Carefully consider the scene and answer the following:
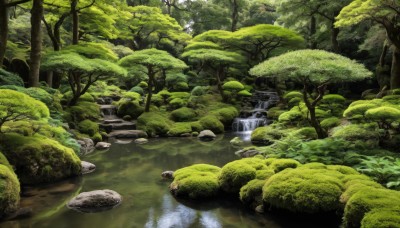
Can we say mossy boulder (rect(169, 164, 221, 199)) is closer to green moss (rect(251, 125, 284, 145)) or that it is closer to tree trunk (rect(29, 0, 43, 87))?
green moss (rect(251, 125, 284, 145))

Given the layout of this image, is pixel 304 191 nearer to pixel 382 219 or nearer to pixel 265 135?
pixel 382 219

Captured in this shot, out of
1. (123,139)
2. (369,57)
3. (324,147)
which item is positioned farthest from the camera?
(369,57)

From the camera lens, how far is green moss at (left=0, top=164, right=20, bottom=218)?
681 cm

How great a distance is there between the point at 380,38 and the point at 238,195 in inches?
552

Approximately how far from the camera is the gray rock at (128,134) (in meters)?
18.7

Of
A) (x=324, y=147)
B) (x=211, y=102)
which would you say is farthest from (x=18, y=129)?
(x=211, y=102)

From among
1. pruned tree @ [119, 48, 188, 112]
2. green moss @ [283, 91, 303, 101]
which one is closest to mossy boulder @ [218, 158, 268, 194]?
pruned tree @ [119, 48, 188, 112]

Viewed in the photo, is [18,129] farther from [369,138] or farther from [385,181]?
[369,138]

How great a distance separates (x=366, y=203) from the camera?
5816mm

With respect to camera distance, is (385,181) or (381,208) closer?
(381,208)

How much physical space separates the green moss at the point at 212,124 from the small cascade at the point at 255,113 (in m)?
1.55

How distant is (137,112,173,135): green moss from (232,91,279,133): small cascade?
16.1 feet

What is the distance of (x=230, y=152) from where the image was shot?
14.9 metres

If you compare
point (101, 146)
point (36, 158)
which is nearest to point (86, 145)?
point (101, 146)
